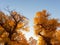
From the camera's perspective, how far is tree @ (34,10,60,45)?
1257 inches

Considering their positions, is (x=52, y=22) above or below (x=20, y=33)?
above

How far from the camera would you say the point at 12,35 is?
28.7m

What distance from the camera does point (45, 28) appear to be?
3219cm

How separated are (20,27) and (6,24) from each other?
3.13 meters

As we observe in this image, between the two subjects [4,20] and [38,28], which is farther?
[38,28]

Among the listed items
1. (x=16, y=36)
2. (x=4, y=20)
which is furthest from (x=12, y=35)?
(x=4, y=20)

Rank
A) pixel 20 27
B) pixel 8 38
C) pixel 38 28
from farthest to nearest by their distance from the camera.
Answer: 1. pixel 38 28
2. pixel 20 27
3. pixel 8 38

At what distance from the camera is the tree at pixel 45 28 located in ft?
105

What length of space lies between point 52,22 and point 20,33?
6.17m

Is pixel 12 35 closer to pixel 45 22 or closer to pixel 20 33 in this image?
pixel 20 33

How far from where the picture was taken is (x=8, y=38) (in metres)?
27.7

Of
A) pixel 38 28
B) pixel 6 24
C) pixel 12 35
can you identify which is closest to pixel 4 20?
pixel 6 24

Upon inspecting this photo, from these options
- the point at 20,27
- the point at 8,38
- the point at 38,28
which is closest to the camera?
the point at 8,38

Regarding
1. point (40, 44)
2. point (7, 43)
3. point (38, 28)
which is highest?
point (38, 28)
